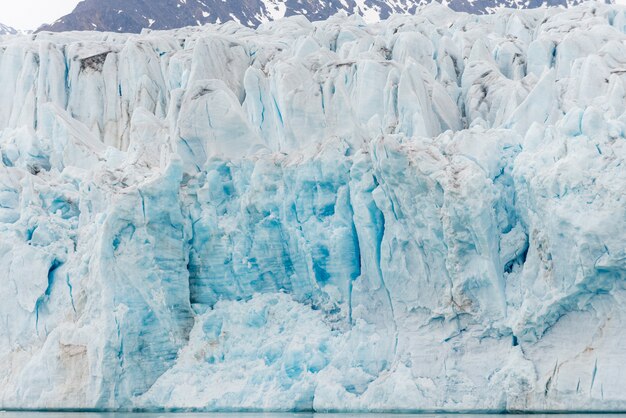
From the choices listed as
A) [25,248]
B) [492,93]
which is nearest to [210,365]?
[25,248]

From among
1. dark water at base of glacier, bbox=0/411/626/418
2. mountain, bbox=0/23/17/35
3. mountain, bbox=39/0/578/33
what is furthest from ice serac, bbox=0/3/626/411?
mountain, bbox=0/23/17/35

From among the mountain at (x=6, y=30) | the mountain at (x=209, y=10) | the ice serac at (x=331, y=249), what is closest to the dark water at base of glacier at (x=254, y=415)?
the ice serac at (x=331, y=249)

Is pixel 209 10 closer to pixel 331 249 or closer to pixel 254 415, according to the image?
pixel 331 249

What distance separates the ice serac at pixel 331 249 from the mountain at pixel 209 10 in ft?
79.8

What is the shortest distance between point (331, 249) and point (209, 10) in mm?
34375

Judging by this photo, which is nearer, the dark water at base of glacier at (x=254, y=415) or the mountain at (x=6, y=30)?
the dark water at base of glacier at (x=254, y=415)

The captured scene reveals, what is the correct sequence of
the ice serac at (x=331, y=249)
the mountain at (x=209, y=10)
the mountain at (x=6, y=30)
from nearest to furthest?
the ice serac at (x=331, y=249) → the mountain at (x=209, y=10) → the mountain at (x=6, y=30)

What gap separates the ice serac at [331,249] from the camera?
19.9m

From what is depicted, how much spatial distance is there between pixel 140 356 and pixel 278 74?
23.2 feet

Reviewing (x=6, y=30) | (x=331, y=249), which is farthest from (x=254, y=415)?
(x=6, y=30)

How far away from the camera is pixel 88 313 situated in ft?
72.6

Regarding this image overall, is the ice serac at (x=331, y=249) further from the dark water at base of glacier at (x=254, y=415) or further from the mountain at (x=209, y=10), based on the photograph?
the mountain at (x=209, y=10)

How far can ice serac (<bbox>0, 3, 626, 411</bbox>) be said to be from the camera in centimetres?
1988

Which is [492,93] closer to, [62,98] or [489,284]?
[489,284]
